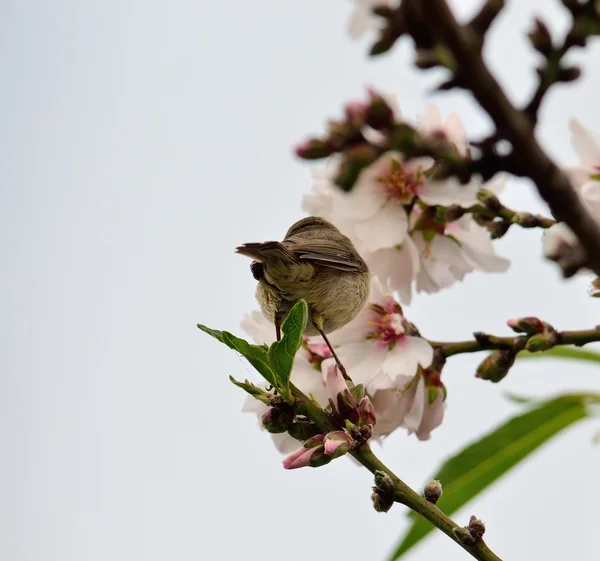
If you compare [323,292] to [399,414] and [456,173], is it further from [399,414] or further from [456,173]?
[456,173]

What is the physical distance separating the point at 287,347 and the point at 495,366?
0.62 meters

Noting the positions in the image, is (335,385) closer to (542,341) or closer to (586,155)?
(542,341)

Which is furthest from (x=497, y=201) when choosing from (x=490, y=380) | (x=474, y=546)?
(x=474, y=546)

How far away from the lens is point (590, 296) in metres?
1.84

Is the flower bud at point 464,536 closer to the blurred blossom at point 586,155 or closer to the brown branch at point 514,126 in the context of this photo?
the brown branch at point 514,126

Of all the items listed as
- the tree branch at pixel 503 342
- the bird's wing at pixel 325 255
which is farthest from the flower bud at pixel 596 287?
the bird's wing at pixel 325 255

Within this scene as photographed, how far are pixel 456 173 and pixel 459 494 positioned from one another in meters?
1.53

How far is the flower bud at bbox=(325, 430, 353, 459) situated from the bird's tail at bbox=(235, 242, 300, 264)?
93cm

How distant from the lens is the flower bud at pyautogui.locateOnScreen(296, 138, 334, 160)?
976 mm

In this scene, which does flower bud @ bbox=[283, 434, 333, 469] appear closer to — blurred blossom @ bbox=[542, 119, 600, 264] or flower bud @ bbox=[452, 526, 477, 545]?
flower bud @ bbox=[452, 526, 477, 545]

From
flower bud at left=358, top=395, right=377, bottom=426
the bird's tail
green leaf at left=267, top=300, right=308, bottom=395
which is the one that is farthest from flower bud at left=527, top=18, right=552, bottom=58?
the bird's tail

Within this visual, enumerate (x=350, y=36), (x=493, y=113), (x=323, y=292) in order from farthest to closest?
(x=323, y=292) < (x=350, y=36) < (x=493, y=113)

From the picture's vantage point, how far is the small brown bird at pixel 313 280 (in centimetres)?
267

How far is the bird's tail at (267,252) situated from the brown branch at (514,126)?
162 centimetres
